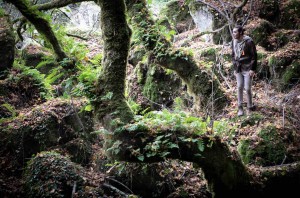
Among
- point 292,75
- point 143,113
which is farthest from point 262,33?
point 143,113

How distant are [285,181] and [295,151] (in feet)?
3.88

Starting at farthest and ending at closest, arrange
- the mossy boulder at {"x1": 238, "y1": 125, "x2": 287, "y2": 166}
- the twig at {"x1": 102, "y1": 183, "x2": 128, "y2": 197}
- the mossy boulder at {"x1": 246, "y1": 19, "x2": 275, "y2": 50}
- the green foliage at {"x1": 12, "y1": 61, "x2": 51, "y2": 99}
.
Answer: the mossy boulder at {"x1": 246, "y1": 19, "x2": 275, "y2": 50} → the green foliage at {"x1": 12, "y1": 61, "x2": 51, "y2": 99} → the mossy boulder at {"x1": 238, "y1": 125, "x2": 287, "y2": 166} → the twig at {"x1": 102, "y1": 183, "x2": 128, "y2": 197}

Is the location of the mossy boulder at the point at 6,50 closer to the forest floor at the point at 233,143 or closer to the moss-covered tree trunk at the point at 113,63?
the forest floor at the point at 233,143

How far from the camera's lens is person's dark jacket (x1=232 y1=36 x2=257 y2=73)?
671cm

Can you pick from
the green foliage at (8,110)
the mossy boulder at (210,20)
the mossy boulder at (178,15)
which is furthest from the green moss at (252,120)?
the mossy boulder at (178,15)

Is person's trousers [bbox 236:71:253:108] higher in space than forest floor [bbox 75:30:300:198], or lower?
higher

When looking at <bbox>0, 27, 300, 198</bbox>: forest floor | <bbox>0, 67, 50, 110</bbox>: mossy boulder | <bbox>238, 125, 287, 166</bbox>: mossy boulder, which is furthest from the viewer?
<bbox>0, 67, 50, 110</bbox>: mossy boulder

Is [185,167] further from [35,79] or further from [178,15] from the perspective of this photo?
[178,15]

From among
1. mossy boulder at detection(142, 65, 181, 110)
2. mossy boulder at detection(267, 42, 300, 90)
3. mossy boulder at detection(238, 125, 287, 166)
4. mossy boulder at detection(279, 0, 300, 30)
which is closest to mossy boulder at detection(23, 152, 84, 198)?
mossy boulder at detection(238, 125, 287, 166)

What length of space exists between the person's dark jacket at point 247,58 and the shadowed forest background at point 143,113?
50.3 inches

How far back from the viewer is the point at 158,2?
65.8 ft

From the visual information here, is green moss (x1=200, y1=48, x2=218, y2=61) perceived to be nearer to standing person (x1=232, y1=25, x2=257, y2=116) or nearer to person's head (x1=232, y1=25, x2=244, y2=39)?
standing person (x1=232, y1=25, x2=257, y2=116)

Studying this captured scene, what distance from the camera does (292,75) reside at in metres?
9.41

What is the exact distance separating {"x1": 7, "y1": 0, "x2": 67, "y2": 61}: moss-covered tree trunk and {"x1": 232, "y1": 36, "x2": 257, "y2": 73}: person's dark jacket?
14.9ft
